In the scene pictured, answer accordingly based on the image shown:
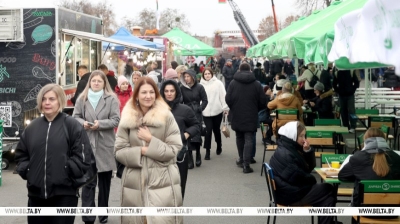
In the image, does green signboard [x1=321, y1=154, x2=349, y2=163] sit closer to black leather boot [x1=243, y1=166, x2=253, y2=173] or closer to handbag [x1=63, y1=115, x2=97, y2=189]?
handbag [x1=63, y1=115, x2=97, y2=189]

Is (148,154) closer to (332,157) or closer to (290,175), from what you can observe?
(290,175)

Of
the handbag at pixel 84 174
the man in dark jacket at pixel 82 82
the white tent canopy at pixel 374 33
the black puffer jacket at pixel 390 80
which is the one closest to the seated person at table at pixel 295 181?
the white tent canopy at pixel 374 33

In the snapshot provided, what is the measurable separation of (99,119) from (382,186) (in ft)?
11.0

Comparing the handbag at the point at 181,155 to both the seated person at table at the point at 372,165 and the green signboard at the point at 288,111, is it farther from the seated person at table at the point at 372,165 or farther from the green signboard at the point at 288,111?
the green signboard at the point at 288,111

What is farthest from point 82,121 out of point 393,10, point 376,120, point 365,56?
point 376,120

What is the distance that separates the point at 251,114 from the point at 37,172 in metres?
6.05

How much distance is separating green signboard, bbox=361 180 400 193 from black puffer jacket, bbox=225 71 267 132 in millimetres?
4984

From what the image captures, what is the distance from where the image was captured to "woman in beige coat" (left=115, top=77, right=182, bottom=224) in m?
5.03

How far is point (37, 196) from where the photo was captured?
480 cm

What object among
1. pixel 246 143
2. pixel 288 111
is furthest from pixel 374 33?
pixel 288 111

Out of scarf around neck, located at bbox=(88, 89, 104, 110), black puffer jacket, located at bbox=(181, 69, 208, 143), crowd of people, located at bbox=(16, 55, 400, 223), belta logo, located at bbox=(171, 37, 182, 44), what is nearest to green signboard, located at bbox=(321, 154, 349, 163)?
crowd of people, located at bbox=(16, 55, 400, 223)

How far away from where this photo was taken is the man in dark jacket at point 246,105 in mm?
10344

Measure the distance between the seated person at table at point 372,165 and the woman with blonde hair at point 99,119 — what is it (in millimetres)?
2754

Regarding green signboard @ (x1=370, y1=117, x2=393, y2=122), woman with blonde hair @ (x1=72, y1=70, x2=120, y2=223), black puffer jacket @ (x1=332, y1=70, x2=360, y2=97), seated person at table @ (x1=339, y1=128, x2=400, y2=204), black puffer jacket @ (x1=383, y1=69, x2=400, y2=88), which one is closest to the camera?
seated person at table @ (x1=339, y1=128, x2=400, y2=204)
